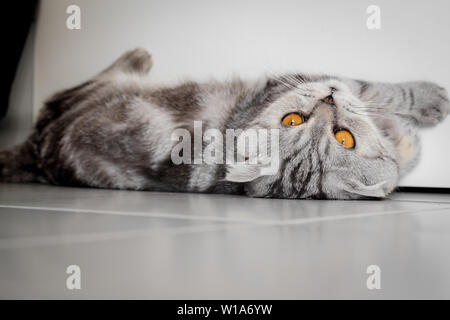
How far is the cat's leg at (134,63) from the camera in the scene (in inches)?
101

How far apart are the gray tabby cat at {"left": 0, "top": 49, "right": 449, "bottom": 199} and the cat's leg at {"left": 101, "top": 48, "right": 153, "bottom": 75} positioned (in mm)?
106

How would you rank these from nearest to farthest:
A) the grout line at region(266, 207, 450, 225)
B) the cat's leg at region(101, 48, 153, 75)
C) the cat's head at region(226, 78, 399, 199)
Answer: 1. the grout line at region(266, 207, 450, 225)
2. the cat's head at region(226, 78, 399, 199)
3. the cat's leg at region(101, 48, 153, 75)

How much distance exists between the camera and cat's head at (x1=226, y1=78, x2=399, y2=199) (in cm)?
170

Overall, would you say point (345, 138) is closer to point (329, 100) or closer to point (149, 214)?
point (329, 100)

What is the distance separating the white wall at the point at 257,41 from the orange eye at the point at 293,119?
19.3 inches

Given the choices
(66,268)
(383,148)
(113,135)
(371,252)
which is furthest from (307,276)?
(113,135)

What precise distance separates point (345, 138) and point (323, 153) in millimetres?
114

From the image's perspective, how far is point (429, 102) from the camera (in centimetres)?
199

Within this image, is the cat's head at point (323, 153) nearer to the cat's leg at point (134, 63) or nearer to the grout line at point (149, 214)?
the grout line at point (149, 214)

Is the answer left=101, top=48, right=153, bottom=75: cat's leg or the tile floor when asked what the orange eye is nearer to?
the tile floor

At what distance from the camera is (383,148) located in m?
1.80

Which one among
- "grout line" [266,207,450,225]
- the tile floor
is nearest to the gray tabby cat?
"grout line" [266,207,450,225]
